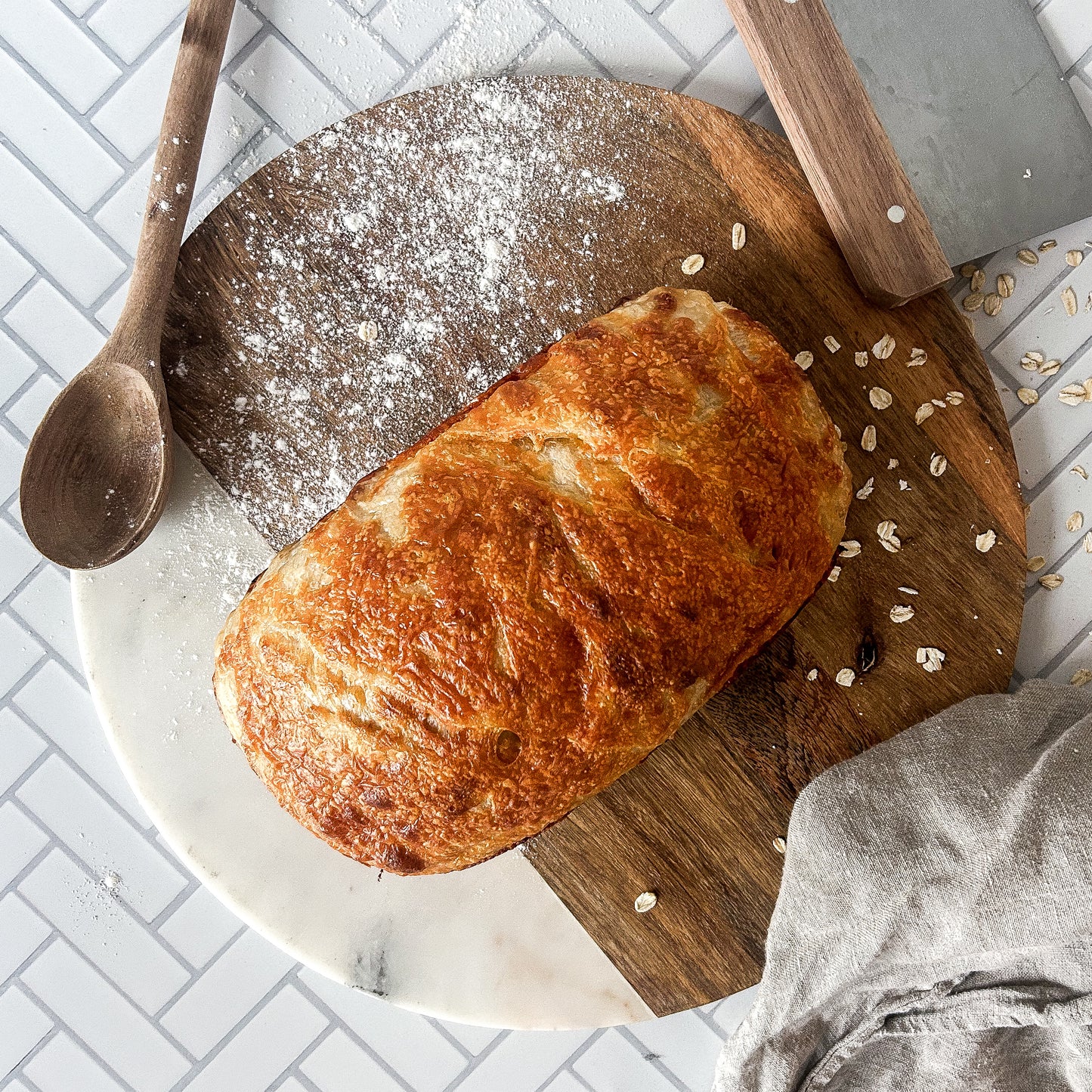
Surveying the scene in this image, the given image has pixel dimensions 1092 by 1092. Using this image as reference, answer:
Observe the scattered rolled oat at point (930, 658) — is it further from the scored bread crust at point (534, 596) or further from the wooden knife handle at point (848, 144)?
the wooden knife handle at point (848, 144)

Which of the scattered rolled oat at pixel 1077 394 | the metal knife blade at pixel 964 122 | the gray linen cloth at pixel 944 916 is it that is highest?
the metal knife blade at pixel 964 122

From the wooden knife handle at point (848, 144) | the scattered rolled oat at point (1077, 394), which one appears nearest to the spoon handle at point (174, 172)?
the wooden knife handle at point (848, 144)

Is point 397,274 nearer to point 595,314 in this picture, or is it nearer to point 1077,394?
point 595,314

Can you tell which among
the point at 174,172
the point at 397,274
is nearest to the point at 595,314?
the point at 397,274

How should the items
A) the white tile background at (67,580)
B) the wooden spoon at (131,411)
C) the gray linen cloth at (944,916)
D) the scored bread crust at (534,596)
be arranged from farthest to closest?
the white tile background at (67,580) < the wooden spoon at (131,411) < the gray linen cloth at (944,916) < the scored bread crust at (534,596)

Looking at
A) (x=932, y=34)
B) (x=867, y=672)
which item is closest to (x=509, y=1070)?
(x=867, y=672)

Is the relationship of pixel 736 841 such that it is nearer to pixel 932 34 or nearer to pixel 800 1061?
pixel 800 1061
